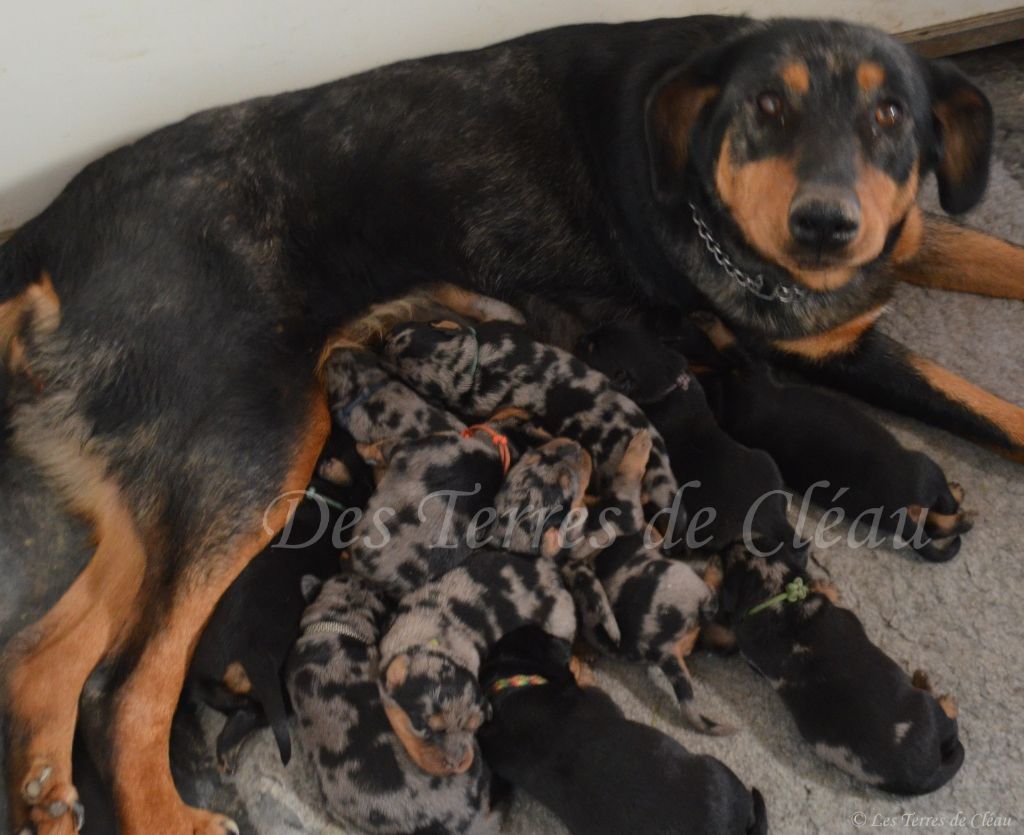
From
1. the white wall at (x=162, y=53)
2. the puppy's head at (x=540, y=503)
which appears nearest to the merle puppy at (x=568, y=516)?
the puppy's head at (x=540, y=503)

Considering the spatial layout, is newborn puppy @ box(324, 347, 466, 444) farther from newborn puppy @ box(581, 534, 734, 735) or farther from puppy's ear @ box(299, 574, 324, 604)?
newborn puppy @ box(581, 534, 734, 735)

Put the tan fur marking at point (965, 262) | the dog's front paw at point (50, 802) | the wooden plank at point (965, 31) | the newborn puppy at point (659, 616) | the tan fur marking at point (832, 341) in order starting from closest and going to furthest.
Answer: the dog's front paw at point (50, 802) < the newborn puppy at point (659, 616) < the tan fur marking at point (832, 341) < the tan fur marking at point (965, 262) < the wooden plank at point (965, 31)

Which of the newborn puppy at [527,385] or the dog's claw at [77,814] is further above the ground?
the newborn puppy at [527,385]

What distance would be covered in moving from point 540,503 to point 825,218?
94 centimetres

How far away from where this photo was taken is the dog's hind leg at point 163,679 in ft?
7.32

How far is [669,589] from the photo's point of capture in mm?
2307

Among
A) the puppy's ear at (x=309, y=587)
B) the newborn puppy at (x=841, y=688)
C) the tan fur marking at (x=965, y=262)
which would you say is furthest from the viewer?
the tan fur marking at (x=965, y=262)

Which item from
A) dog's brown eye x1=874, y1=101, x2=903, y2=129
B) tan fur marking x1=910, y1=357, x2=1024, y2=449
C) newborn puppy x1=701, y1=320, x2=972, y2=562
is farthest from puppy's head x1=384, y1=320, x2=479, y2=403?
tan fur marking x1=910, y1=357, x2=1024, y2=449

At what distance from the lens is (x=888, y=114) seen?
2.36 m

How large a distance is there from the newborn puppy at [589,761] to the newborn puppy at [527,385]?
0.52 m

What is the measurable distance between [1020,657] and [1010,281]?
1292 millimetres

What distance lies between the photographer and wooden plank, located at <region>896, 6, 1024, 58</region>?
3.82 metres

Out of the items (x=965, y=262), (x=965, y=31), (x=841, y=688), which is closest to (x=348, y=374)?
(x=841, y=688)

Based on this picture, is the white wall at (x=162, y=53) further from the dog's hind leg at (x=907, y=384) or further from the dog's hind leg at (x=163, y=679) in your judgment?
the dog's hind leg at (x=907, y=384)
